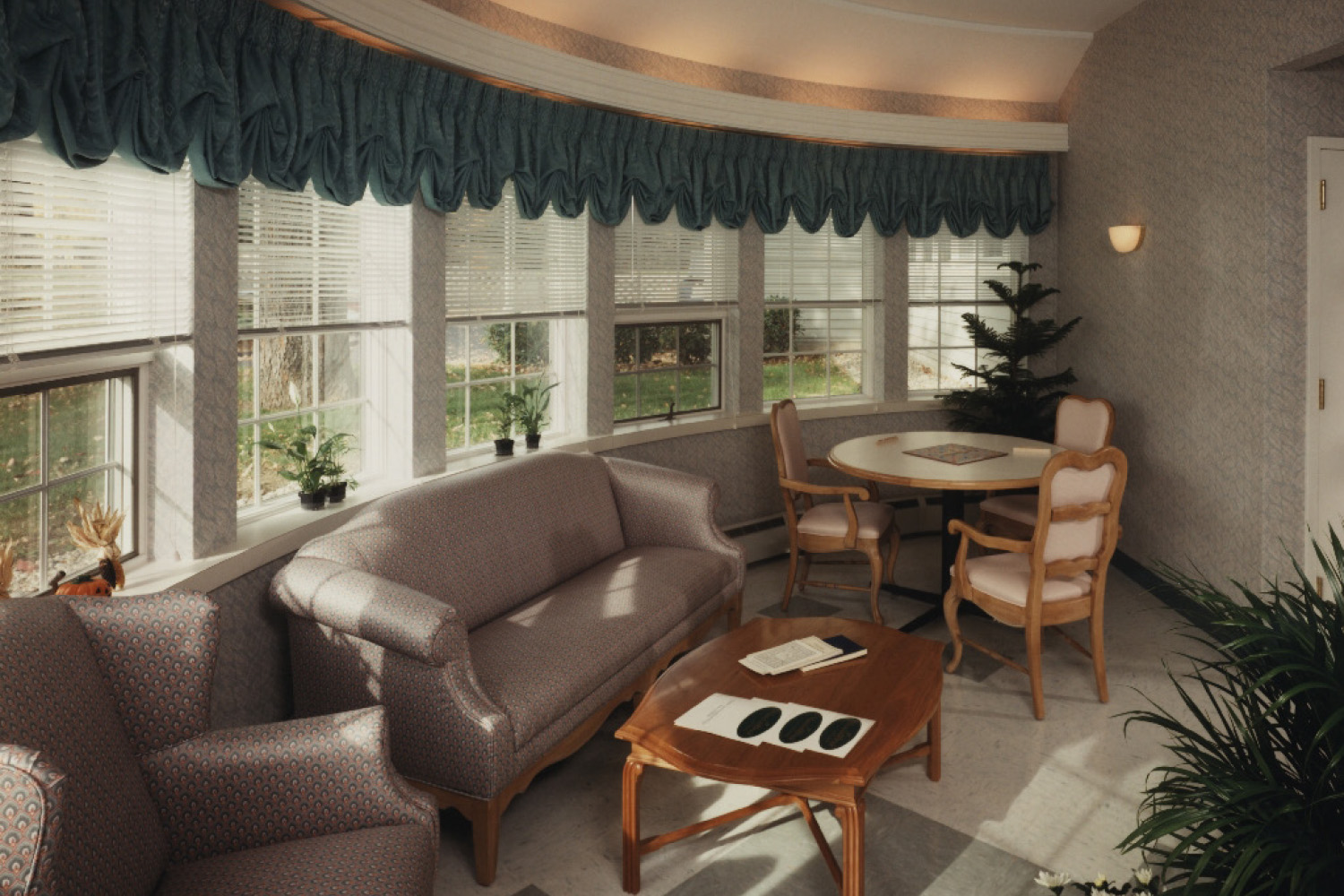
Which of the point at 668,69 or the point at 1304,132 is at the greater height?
the point at 668,69

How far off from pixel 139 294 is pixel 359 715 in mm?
1444

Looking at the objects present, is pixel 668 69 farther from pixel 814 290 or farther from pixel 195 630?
pixel 195 630

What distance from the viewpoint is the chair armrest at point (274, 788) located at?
2035 mm

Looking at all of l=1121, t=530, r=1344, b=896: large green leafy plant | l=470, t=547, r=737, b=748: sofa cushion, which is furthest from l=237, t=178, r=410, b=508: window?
l=1121, t=530, r=1344, b=896: large green leafy plant

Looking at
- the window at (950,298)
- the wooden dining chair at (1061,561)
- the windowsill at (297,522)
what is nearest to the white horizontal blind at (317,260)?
the windowsill at (297,522)

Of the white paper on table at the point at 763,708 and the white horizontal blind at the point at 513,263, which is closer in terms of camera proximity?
the white paper on table at the point at 763,708

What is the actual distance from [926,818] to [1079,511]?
1332 millimetres

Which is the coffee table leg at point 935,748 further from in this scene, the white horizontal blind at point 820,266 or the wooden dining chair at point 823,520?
the white horizontal blind at point 820,266

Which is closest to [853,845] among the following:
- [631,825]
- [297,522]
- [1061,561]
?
[631,825]

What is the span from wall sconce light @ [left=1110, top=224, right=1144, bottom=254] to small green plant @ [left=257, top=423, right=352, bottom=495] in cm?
411

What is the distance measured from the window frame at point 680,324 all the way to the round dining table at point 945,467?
1021mm

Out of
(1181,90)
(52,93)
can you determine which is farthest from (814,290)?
(52,93)

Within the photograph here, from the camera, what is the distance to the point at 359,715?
2.18 metres

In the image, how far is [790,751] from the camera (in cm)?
249
